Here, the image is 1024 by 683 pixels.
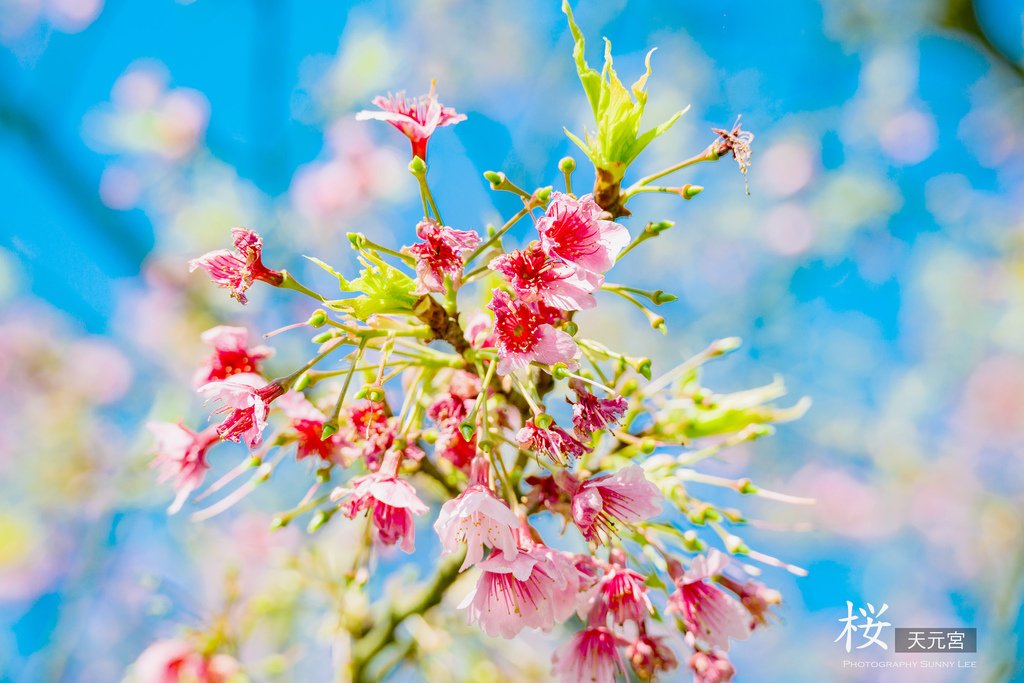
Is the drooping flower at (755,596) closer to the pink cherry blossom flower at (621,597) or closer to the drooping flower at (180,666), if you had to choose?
the pink cherry blossom flower at (621,597)

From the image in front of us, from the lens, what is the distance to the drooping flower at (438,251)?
0.99 m

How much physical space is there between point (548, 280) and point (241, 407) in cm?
49

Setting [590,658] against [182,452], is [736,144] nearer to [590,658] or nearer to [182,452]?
[590,658]

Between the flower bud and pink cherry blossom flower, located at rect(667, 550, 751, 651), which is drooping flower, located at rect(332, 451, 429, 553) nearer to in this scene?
the flower bud

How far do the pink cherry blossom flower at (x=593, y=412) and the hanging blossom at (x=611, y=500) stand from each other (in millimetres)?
77

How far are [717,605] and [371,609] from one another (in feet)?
3.56

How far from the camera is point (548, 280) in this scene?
100 centimetres

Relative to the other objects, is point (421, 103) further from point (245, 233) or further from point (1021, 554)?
point (1021, 554)

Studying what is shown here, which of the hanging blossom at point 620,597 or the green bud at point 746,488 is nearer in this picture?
the hanging blossom at point 620,597

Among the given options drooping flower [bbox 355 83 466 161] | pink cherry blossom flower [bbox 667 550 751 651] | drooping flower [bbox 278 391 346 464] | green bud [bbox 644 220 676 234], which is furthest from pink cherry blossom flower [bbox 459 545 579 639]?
drooping flower [bbox 355 83 466 161]

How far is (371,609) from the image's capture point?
1.95 meters

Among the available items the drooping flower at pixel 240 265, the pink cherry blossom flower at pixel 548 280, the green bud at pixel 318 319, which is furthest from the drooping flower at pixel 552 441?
the drooping flower at pixel 240 265

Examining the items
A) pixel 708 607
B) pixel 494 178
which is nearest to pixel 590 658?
pixel 708 607

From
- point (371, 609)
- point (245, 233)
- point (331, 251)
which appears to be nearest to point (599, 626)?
point (245, 233)
